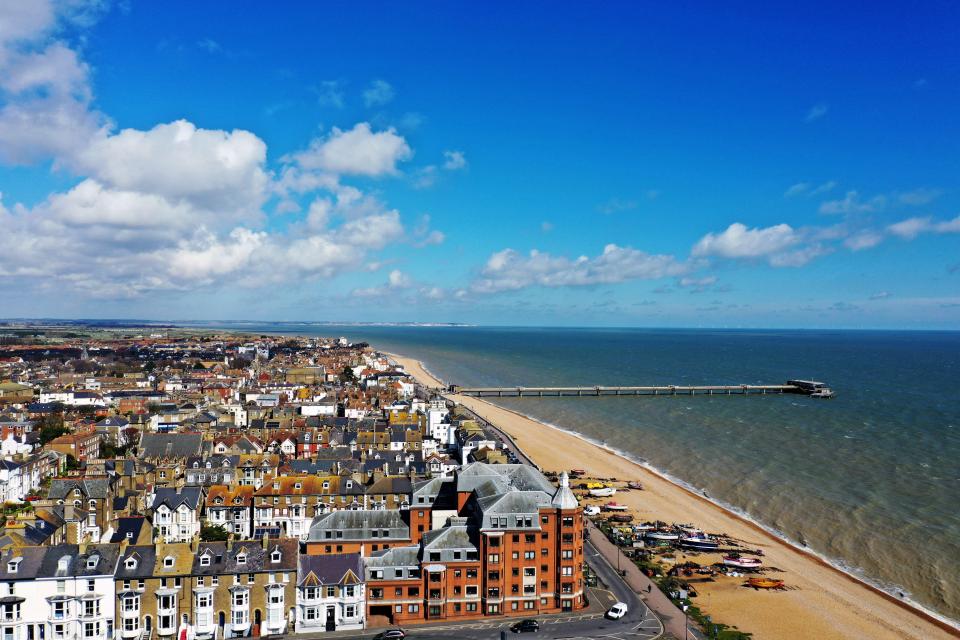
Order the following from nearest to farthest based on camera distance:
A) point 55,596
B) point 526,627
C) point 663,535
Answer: point 55,596, point 526,627, point 663,535

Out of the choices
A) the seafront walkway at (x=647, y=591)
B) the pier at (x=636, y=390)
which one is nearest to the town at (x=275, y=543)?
the seafront walkway at (x=647, y=591)

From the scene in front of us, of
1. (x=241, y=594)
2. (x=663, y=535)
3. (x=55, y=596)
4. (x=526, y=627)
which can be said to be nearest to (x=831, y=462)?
(x=663, y=535)

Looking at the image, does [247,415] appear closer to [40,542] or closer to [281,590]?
[40,542]

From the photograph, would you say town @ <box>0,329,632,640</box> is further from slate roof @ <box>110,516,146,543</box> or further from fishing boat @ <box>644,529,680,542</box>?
fishing boat @ <box>644,529,680,542</box>

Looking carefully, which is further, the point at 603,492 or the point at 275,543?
the point at 603,492

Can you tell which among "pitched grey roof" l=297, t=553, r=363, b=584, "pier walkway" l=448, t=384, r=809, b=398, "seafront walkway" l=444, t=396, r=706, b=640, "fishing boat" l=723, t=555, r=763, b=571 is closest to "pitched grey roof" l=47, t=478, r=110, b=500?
"pitched grey roof" l=297, t=553, r=363, b=584

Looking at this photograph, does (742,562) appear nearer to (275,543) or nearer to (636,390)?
(275,543)

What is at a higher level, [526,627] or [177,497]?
[177,497]
